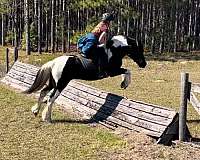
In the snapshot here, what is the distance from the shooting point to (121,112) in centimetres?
1072

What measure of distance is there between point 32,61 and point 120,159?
851 inches

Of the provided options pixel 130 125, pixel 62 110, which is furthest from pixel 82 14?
pixel 130 125

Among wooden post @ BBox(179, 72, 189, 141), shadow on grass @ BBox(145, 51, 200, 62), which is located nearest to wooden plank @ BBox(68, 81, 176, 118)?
wooden post @ BBox(179, 72, 189, 141)

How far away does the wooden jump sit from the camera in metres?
9.34

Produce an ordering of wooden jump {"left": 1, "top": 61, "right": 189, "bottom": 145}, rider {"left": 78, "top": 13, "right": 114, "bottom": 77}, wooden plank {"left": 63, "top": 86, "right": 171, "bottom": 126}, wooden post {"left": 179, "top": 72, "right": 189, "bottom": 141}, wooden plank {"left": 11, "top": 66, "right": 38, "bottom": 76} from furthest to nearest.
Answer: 1. wooden plank {"left": 11, "top": 66, "right": 38, "bottom": 76}
2. rider {"left": 78, "top": 13, "right": 114, "bottom": 77}
3. wooden plank {"left": 63, "top": 86, "right": 171, "bottom": 126}
4. wooden jump {"left": 1, "top": 61, "right": 189, "bottom": 145}
5. wooden post {"left": 179, "top": 72, "right": 189, "bottom": 141}

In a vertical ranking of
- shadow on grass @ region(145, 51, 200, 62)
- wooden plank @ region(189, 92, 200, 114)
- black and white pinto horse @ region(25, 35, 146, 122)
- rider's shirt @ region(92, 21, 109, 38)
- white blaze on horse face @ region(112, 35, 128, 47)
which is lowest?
shadow on grass @ region(145, 51, 200, 62)

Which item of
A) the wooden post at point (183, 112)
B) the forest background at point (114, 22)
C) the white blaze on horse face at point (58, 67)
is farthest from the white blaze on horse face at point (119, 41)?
the forest background at point (114, 22)

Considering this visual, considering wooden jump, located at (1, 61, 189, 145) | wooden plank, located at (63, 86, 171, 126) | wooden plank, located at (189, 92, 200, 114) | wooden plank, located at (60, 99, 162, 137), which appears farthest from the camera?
wooden plank, located at (189, 92, 200, 114)

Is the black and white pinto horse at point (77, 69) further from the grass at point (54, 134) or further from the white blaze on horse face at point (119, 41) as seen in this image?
the grass at point (54, 134)

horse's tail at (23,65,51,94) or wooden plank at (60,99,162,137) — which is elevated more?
horse's tail at (23,65,51,94)

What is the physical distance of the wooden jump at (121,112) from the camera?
934 centimetres

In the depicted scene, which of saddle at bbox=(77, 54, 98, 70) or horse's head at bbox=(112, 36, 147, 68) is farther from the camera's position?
horse's head at bbox=(112, 36, 147, 68)

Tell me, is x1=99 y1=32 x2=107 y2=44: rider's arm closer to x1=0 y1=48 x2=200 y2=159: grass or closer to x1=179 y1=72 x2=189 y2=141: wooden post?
x1=0 y1=48 x2=200 y2=159: grass

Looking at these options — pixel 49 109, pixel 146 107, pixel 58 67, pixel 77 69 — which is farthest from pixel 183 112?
pixel 49 109
